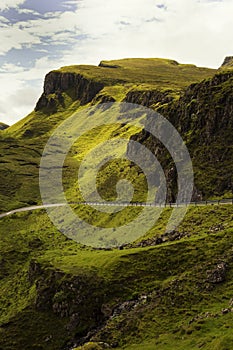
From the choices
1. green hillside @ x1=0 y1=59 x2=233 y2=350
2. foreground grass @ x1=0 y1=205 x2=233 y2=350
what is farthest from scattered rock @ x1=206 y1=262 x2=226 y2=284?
foreground grass @ x1=0 y1=205 x2=233 y2=350

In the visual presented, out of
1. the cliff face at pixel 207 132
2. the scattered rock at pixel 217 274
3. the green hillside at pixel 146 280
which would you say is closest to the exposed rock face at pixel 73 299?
the green hillside at pixel 146 280

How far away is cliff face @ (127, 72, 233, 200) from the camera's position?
4161 inches

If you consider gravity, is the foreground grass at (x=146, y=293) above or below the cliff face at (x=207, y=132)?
below

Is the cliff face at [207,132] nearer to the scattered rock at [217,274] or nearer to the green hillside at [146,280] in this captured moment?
the green hillside at [146,280]

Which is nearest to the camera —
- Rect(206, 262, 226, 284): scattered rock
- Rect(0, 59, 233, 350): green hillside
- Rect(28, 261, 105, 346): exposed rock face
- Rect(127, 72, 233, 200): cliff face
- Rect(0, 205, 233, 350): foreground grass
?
Rect(0, 205, 233, 350): foreground grass

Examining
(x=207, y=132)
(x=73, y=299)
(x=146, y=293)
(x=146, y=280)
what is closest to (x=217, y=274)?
(x=146, y=293)

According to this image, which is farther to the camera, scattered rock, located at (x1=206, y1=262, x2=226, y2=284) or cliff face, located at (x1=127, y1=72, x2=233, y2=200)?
cliff face, located at (x1=127, y1=72, x2=233, y2=200)

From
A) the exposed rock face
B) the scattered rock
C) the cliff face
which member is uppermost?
the cliff face

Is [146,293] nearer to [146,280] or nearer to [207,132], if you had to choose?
[146,280]

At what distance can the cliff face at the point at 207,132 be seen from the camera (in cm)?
10569

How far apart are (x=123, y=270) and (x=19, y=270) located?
38781 millimetres

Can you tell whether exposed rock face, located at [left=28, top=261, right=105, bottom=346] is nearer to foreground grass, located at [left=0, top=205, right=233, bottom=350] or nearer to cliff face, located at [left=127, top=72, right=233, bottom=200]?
foreground grass, located at [left=0, top=205, right=233, bottom=350]

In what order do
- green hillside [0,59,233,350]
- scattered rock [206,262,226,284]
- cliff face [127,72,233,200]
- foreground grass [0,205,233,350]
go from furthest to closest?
cliff face [127,72,233,200] < scattered rock [206,262,226,284] < green hillside [0,59,233,350] < foreground grass [0,205,233,350]

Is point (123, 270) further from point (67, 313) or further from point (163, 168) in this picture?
point (163, 168)
